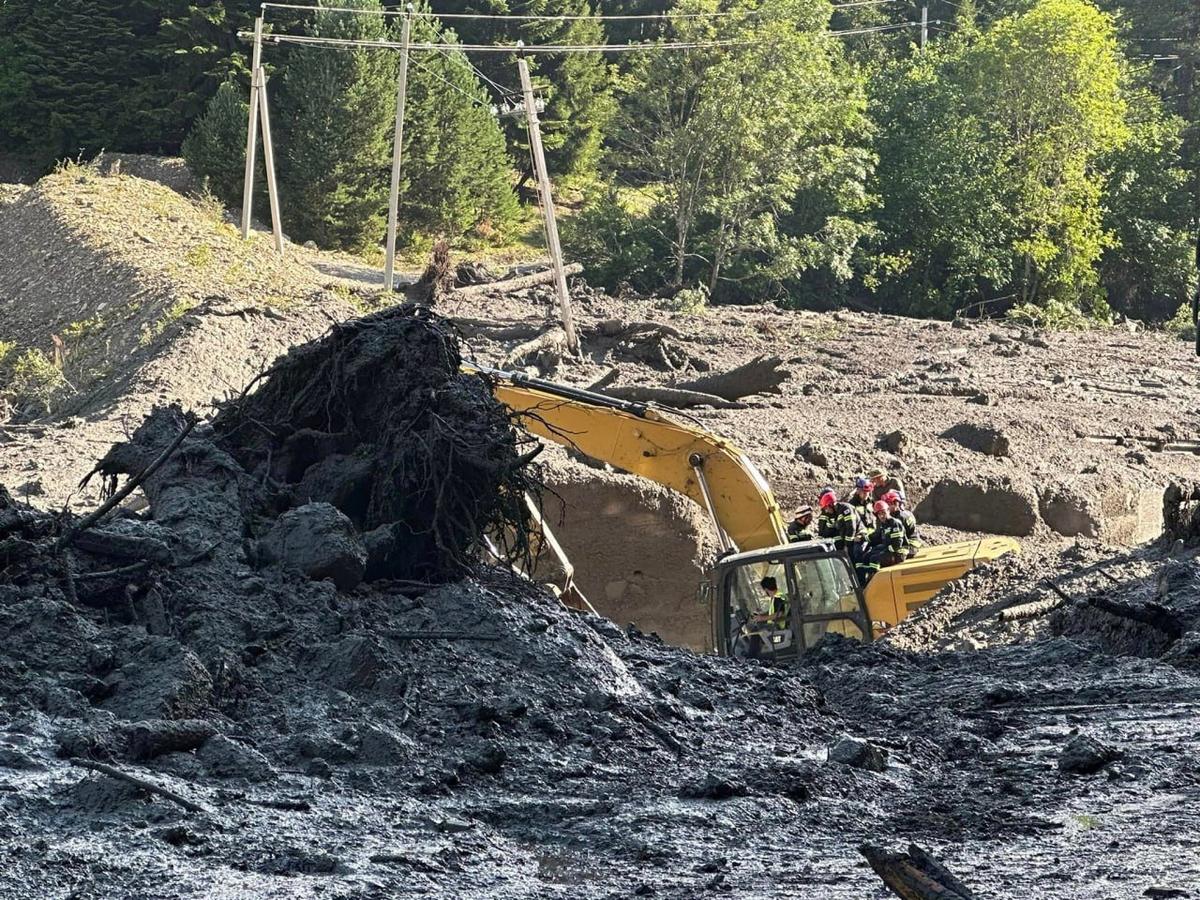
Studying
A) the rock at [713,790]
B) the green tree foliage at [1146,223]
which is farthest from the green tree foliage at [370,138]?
the rock at [713,790]

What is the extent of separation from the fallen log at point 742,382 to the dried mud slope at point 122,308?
554 cm

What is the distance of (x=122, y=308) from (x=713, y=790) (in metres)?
21.9

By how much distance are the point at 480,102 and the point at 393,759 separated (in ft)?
118

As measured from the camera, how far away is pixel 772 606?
13.5 meters

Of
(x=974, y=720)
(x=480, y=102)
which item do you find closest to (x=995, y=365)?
(x=480, y=102)

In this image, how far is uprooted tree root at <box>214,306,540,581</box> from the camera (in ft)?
32.1

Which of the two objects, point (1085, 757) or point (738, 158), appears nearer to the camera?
point (1085, 757)

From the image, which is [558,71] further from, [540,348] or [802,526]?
[802,526]

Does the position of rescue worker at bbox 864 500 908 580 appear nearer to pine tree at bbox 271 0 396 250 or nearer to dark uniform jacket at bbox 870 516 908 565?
dark uniform jacket at bbox 870 516 908 565

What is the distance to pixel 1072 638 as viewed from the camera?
11.7 meters

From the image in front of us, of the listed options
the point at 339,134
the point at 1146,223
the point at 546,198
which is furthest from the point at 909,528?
the point at 1146,223

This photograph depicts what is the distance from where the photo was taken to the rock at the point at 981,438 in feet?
74.8

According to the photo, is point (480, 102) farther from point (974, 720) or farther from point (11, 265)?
point (974, 720)

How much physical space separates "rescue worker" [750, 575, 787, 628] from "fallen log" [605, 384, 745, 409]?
7062 mm
